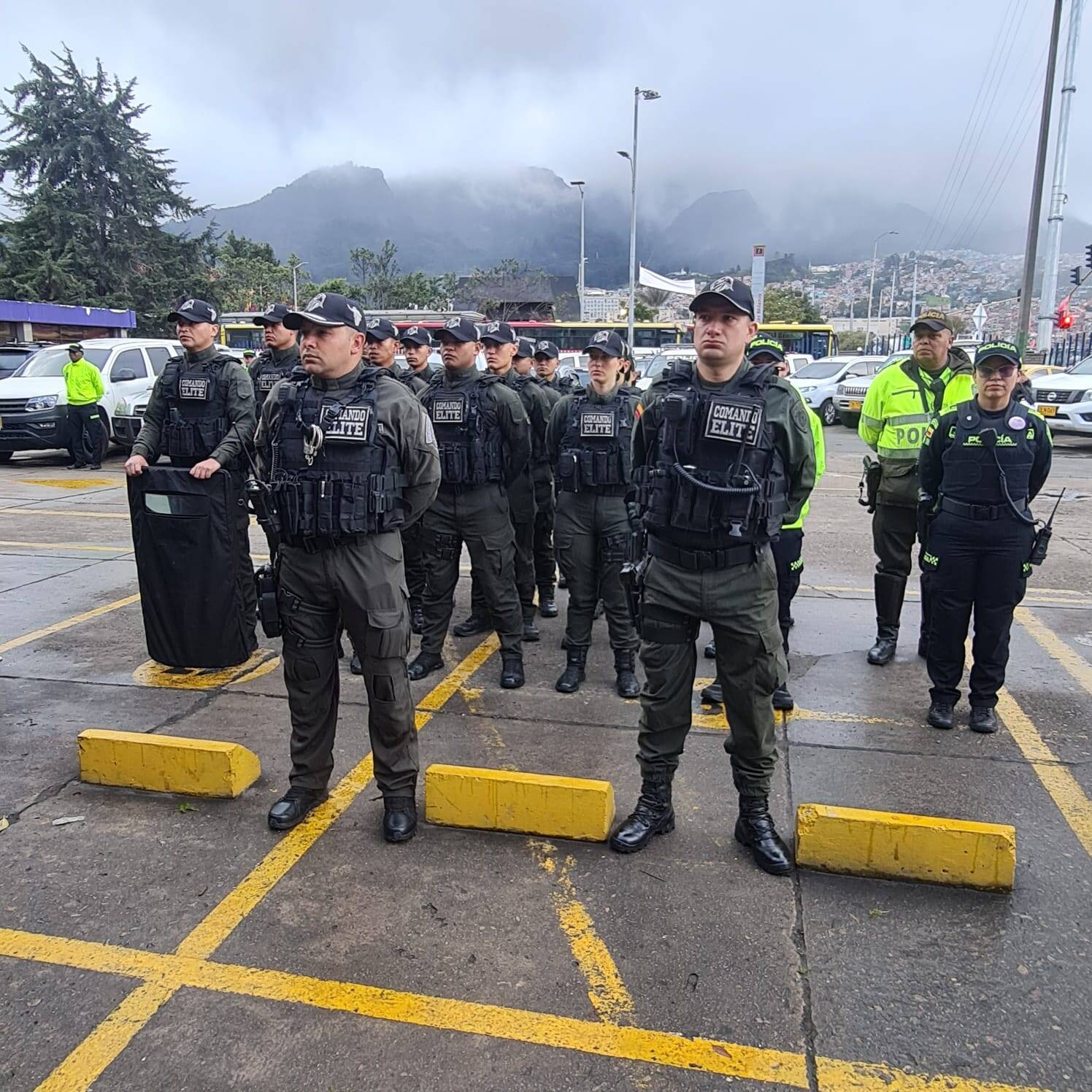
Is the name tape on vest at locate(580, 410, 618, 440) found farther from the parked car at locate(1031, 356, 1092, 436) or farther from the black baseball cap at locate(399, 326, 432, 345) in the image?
the parked car at locate(1031, 356, 1092, 436)

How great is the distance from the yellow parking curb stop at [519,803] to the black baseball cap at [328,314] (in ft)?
5.94

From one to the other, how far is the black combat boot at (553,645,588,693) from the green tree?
141 ft

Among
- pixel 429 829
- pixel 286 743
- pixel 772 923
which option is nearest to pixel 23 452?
pixel 286 743

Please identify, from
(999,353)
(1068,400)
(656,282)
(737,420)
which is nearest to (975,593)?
(999,353)

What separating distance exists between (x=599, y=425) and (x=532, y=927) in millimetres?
2853

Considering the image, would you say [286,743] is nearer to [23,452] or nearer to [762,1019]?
[762,1019]

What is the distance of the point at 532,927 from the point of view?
2.93 meters

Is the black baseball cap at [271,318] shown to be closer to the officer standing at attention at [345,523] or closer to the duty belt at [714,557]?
the officer standing at attention at [345,523]

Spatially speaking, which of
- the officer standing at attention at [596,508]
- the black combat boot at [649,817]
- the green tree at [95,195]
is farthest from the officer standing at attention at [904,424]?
the green tree at [95,195]

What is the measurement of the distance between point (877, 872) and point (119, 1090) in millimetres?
2498

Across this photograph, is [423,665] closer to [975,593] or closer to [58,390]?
[975,593]

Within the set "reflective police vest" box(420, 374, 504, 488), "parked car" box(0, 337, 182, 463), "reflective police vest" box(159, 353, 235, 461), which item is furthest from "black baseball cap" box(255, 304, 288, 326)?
"parked car" box(0, 337, 182, 463)

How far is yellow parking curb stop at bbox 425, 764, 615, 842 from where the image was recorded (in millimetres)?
3434

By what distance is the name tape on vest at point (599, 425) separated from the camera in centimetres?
496
